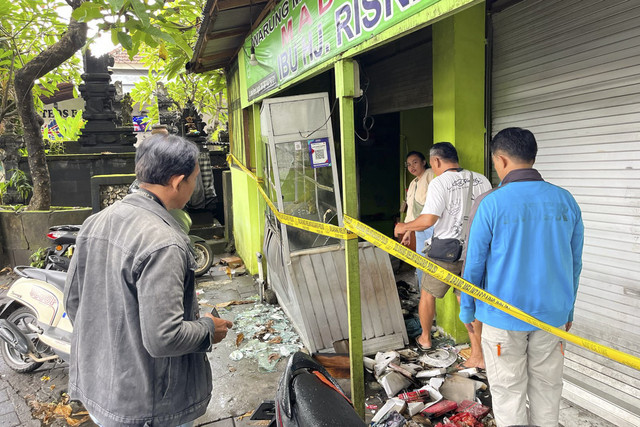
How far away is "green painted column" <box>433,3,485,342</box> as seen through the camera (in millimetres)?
3971

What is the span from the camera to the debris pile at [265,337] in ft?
14.4

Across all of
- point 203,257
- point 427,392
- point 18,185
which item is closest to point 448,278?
point 427,392

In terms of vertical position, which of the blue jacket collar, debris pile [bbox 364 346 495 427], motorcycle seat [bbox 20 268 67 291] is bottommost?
debris pile [bbox 364 346 495 427]

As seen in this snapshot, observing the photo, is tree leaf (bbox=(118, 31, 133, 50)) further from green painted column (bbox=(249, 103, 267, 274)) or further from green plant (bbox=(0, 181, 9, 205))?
green plant (bbox=(0, 181, 9, 205))

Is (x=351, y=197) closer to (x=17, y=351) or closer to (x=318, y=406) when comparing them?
(x=318, y=406)

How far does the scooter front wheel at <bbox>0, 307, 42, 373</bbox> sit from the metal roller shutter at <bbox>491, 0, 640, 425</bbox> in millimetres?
4945

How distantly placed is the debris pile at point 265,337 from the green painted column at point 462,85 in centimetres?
178

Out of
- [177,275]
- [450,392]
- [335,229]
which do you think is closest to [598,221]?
[450,392]

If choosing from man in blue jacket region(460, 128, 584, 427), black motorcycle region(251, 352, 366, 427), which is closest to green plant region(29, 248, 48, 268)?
black motorcycle region(251, 352, 366, 427)

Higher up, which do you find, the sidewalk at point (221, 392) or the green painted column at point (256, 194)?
the green painted column at point (256, 194)

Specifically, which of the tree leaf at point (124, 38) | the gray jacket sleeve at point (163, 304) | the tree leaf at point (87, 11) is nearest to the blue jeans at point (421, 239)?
the gray jacket sleeve at point (163, 304)

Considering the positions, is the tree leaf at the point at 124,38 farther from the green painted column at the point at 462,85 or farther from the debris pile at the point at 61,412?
the debris pile at the point at 61,412

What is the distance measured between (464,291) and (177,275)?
63.5 inches

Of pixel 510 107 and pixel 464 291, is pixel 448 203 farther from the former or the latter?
pixel 464 291
